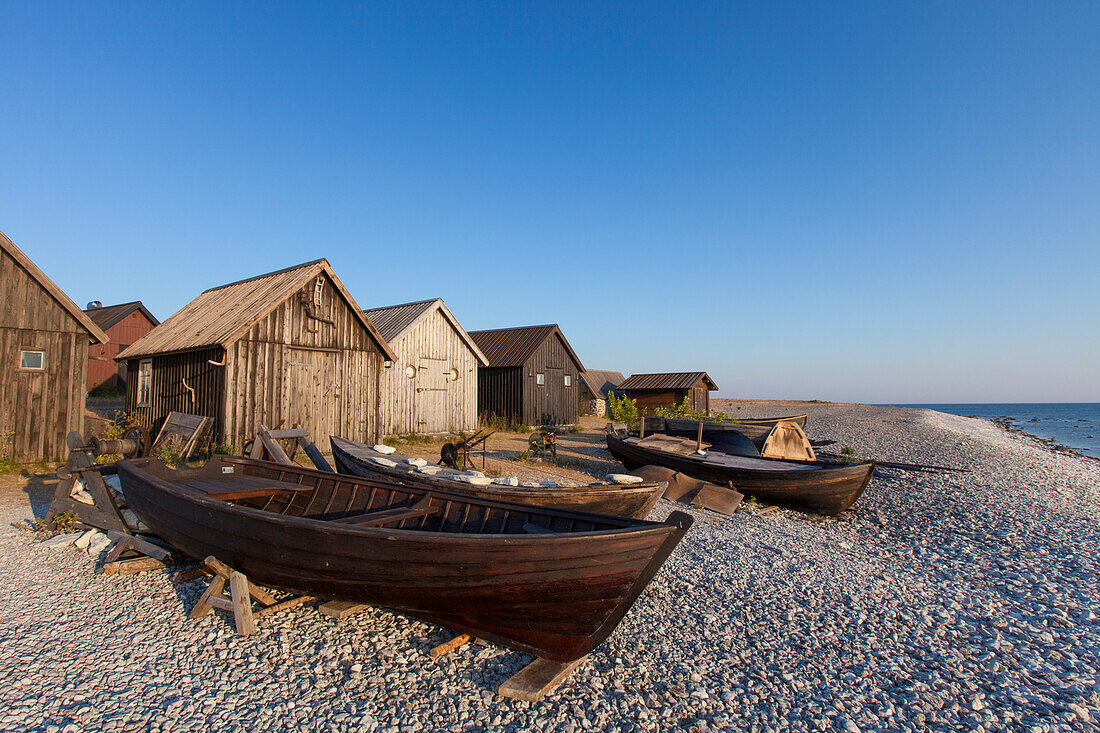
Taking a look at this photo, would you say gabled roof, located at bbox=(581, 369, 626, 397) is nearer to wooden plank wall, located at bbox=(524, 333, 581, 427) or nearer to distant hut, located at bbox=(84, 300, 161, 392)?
wooden plank wall, located at bbox=(524, 333, 581, 427)

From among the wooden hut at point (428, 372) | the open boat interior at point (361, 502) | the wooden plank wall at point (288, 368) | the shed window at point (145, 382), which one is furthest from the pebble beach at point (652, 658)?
the wooden hut at point (428, 372)

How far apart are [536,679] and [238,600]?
9.95ft

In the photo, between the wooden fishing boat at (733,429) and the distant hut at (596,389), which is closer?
the wooden fishing boat at (733,429)

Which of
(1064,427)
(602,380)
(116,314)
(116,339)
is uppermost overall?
(116,314)

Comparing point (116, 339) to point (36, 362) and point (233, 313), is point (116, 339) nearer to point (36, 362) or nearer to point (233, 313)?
point (36, 362)

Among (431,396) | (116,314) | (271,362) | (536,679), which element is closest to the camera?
(536,679)

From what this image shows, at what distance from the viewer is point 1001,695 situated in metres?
4.96

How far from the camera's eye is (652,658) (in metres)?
5.31

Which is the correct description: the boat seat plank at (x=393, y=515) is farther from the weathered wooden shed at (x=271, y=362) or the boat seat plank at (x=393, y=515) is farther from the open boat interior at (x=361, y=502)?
the weathered wooden shed at (x=271, y=362)

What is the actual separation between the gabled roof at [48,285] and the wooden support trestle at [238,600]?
35.9ft

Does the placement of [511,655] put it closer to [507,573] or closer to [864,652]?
[507,573]

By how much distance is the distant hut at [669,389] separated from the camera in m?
30.2

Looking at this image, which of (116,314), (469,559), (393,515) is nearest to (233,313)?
(393,515)

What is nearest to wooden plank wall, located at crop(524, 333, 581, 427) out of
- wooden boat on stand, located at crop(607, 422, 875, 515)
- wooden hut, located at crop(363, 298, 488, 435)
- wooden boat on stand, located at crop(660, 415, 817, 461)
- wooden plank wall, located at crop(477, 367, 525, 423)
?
wooden plank wall, located at crop(477, 367, 525, 423)
